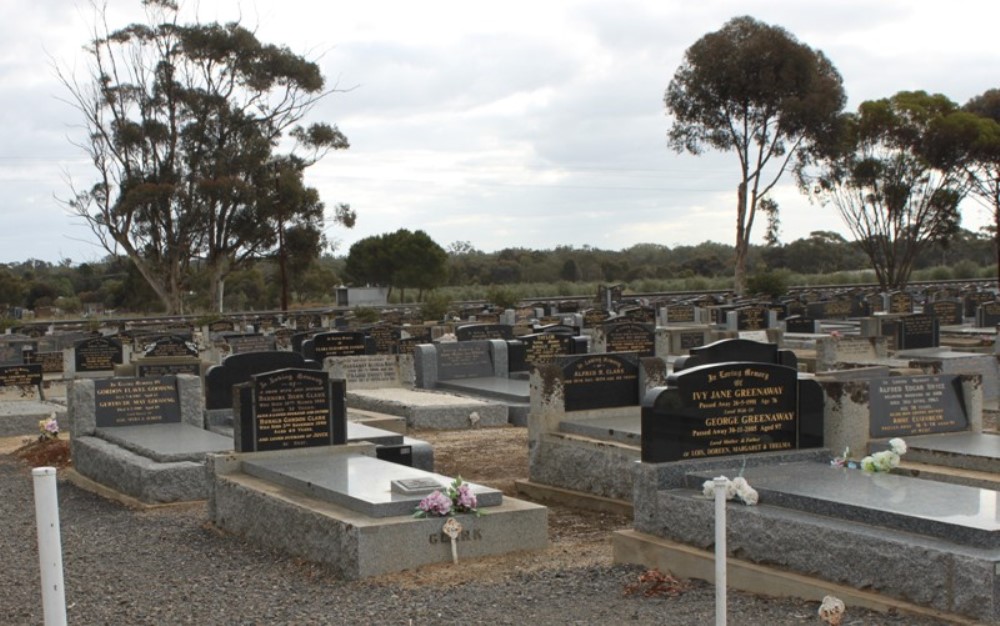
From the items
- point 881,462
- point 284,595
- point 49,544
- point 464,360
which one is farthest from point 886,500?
point 464,360

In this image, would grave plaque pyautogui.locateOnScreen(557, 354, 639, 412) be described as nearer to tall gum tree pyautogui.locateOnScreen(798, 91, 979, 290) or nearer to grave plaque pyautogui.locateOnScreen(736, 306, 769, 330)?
grave plaque pyautogui.locateOnScreen(736, 306, 769, 330)

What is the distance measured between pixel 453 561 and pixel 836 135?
40803mm

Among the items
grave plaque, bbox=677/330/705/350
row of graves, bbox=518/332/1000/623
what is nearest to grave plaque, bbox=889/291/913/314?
grave plaque, bbox=677/330/705/350

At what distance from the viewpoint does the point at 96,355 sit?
67.0ft

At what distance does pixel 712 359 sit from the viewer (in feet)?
35.2

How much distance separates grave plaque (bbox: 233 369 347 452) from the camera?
9.35m

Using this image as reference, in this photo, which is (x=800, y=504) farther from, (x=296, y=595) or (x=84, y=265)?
(x=84, y=265)

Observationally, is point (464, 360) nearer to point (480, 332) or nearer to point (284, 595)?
point (480, 332)

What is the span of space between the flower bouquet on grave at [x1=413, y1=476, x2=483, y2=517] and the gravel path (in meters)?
0.64

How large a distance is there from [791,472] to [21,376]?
14.0 meters

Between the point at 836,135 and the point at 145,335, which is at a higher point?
the point at 836,135

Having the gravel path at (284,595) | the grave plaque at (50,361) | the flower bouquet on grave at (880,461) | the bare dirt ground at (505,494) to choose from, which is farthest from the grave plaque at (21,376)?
the flower bouquet on grave at (880,461)

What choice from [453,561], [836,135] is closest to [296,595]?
[453,561]

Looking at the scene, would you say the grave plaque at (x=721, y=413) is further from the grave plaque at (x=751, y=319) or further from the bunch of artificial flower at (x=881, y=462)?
the grave plaque at (x=751, y=319)
